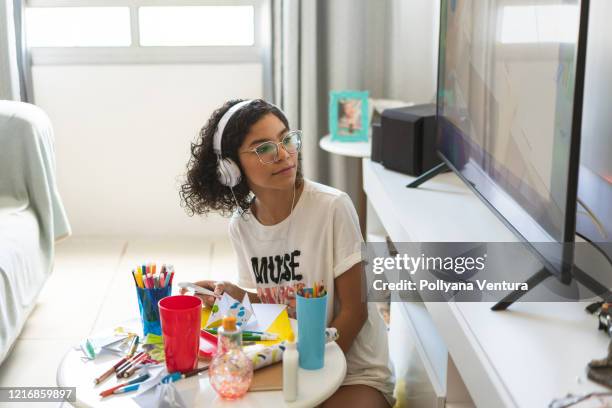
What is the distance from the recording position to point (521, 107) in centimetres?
156

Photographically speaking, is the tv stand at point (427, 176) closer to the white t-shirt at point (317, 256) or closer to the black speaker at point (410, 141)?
the black speaker at point (410, 141)

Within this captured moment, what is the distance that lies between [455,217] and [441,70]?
0.52 meters

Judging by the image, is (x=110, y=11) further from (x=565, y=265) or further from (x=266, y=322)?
(x=565, y=265)

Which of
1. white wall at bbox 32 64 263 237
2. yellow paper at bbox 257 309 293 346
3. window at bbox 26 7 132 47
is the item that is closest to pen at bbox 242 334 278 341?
yellow paper at bbox 257 309 293 346

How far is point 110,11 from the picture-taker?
3.84m

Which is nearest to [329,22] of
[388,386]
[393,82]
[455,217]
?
[393,82]

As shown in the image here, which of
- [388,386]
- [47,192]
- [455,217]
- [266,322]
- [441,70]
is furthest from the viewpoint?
[47,192]

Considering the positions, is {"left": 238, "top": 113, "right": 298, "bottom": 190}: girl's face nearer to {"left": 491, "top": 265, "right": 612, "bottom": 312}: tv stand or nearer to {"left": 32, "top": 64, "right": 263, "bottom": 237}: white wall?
{"left": 491, "top": 265, "right": 612, "bottom": 312}: tv stand

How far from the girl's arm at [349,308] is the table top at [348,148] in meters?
1.29

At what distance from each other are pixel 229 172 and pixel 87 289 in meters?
1.69

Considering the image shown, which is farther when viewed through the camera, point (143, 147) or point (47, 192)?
point (143, 147)

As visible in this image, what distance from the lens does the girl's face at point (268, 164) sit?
69.5 inches

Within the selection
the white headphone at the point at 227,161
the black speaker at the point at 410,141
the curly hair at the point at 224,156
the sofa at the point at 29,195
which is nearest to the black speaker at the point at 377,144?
the black speaker at the point at 410,141

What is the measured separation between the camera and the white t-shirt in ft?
5.90
